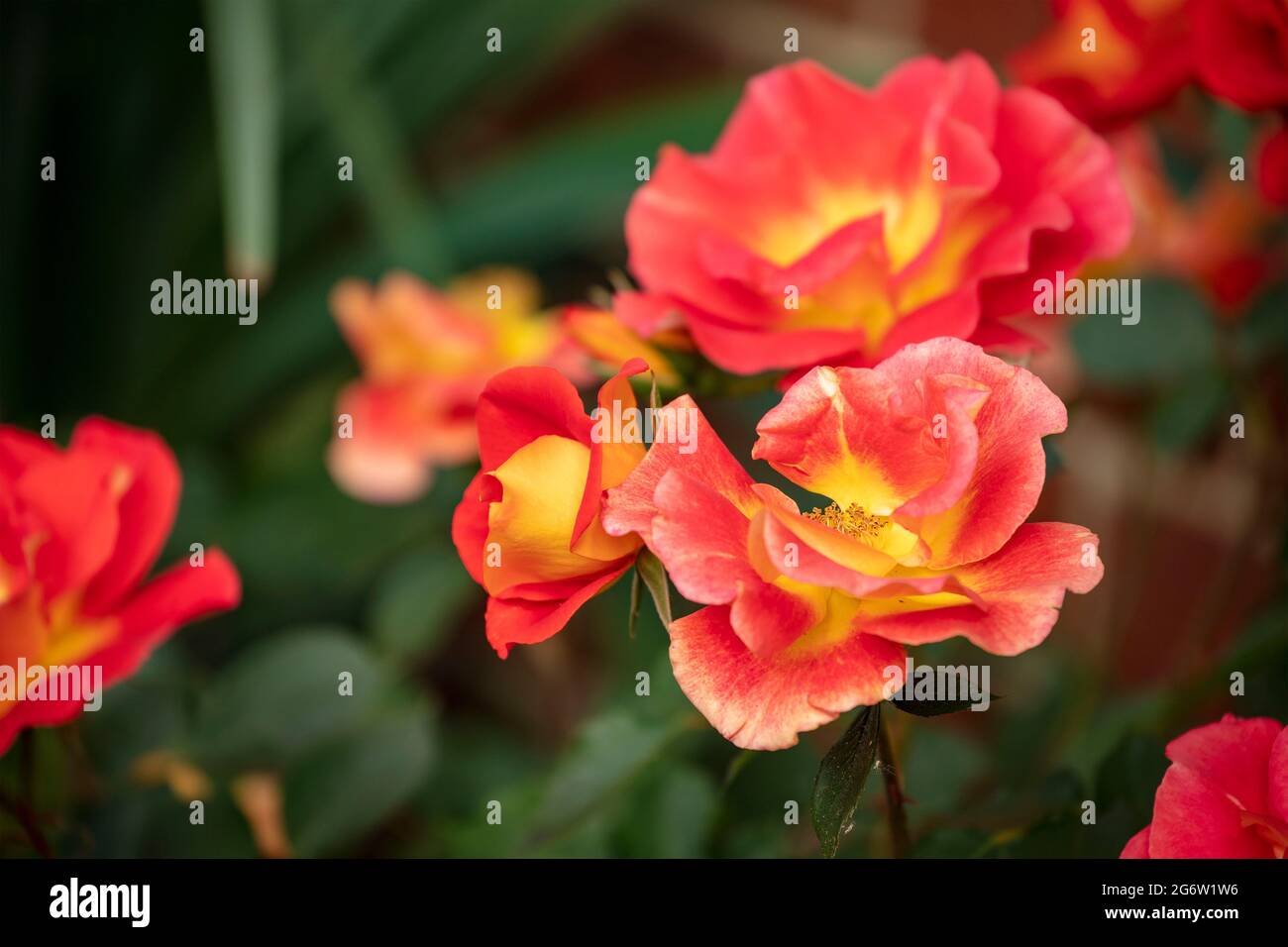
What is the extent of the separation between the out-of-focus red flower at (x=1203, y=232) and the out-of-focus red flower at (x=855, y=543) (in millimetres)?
342

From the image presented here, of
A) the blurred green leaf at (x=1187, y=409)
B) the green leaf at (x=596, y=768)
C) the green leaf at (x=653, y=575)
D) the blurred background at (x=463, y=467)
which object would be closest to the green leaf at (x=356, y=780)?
the blurred background at (x=463, y=467)

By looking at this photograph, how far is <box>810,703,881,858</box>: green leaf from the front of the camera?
0.23 m

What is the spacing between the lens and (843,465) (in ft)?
0.82

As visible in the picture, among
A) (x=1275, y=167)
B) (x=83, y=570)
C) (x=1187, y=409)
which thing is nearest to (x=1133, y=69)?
(x=1275, y=167)

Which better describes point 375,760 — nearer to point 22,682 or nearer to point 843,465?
point 22,682

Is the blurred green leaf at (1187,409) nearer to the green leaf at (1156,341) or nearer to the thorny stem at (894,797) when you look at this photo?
the green leaf at (1156,341)

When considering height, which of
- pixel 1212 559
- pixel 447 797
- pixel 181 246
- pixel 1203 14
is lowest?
pixel 447 797

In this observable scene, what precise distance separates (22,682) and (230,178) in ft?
1.33

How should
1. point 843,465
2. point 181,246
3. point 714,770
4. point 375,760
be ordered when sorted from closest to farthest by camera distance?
point 843,465 < point 375,760 < point 714,770 < point 181,246

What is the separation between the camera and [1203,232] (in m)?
0.58

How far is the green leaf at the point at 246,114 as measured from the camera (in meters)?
0.56

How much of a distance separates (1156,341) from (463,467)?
34 centimetres

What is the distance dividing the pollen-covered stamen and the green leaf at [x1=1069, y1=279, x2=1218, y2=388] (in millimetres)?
273

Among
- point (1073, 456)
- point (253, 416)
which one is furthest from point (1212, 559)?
point (253, 416)
